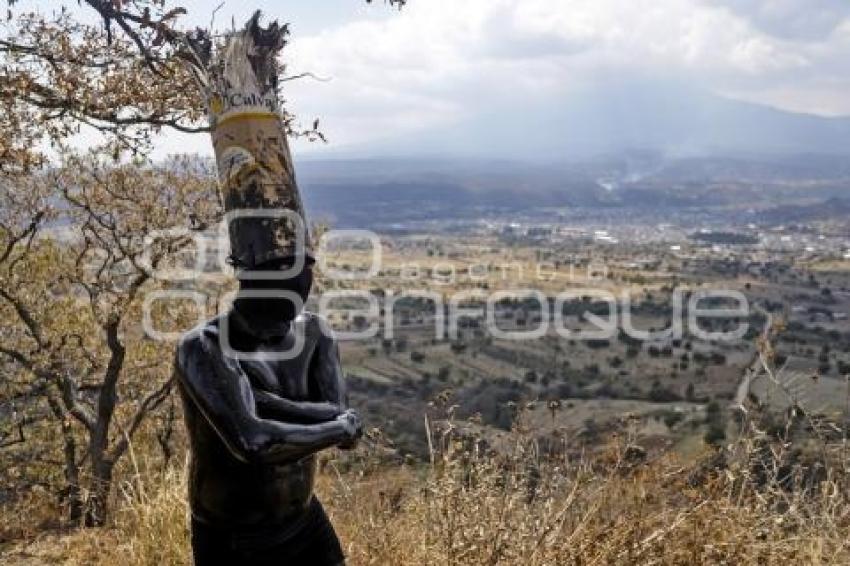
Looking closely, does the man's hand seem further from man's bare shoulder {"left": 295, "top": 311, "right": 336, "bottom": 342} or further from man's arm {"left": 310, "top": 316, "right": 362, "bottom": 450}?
man's bare shoulder {"left": 295, "top": 311, "right": 336, "bottom": 342}

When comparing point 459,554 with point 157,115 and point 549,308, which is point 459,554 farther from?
point 549,308

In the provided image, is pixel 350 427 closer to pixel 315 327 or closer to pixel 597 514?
pixel 315 327

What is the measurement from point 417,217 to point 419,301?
4939 inches

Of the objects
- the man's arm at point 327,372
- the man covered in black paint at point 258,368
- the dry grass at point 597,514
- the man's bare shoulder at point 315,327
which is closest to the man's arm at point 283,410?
the man covered in black paint at point 258,368

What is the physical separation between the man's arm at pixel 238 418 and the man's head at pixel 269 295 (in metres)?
0.17

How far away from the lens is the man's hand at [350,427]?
9.44ft

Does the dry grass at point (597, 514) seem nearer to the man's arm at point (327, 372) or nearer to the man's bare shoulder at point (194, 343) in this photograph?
the man's arm at point (327, 372)

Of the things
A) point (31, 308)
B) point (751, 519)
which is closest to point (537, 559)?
point (751, 519)

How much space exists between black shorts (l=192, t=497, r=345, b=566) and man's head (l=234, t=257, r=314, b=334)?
69 cm

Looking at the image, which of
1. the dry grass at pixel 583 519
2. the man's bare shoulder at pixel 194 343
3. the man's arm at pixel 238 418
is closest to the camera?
the man's arm at pixel 238 418

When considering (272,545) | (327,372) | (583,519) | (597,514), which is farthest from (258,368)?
(597,514)

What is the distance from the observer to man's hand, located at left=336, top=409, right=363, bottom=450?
2.88 m

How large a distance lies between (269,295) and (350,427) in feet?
1.69

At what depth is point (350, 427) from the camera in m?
2.89
